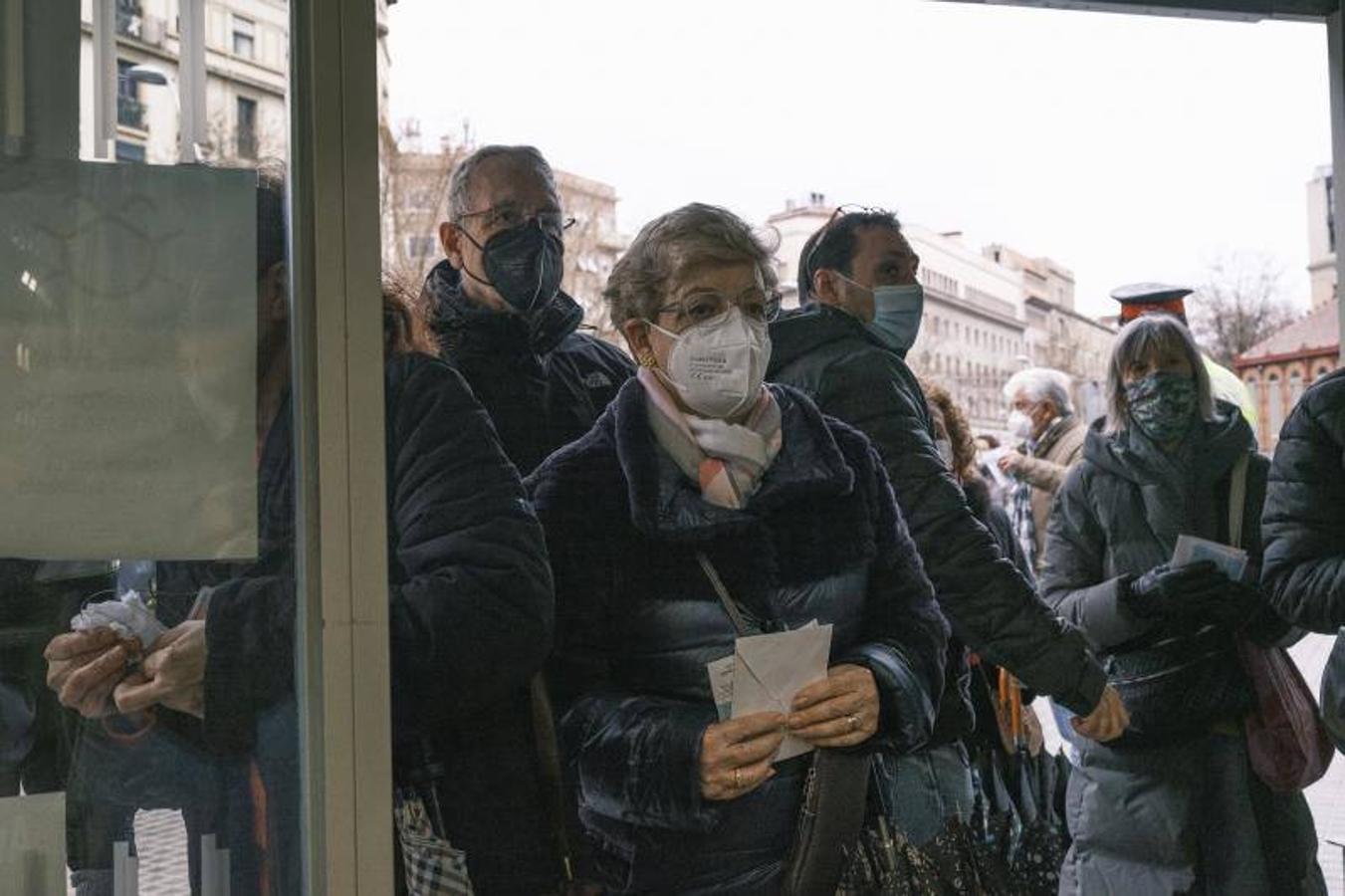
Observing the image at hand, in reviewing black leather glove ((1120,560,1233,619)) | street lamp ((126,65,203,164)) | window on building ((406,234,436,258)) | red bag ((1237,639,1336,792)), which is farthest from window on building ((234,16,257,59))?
red bag ((1237,639,1336,792))

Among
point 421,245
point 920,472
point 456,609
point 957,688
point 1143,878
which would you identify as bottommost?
point 1143,878

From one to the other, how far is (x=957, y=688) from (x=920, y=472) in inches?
19.1

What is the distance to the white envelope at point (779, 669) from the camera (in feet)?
10.4

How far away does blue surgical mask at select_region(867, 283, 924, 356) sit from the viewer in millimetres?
3572

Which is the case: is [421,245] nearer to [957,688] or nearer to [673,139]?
[673,139]

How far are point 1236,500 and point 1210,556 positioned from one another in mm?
162

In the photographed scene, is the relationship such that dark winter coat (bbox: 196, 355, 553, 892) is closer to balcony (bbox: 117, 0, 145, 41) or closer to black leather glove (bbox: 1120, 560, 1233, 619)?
balcony (bbox: 117, 0, 145, 41)

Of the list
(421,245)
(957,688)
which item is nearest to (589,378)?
(421,245)

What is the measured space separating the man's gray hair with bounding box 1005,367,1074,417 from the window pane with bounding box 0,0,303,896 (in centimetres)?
174

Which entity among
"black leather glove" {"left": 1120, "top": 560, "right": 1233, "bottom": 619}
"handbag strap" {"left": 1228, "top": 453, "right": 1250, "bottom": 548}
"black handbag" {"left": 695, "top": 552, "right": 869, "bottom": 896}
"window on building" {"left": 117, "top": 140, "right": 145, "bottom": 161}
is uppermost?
"window on building" {"left": 117, "top": 140, "right": 145, "bottom": 161}

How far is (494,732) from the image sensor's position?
9.91 ft

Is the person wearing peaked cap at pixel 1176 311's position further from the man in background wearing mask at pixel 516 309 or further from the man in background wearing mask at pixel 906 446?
the man in background wearing mask at pixel 516 309

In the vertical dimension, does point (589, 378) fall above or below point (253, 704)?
above

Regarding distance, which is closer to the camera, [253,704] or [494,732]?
[253,704]
